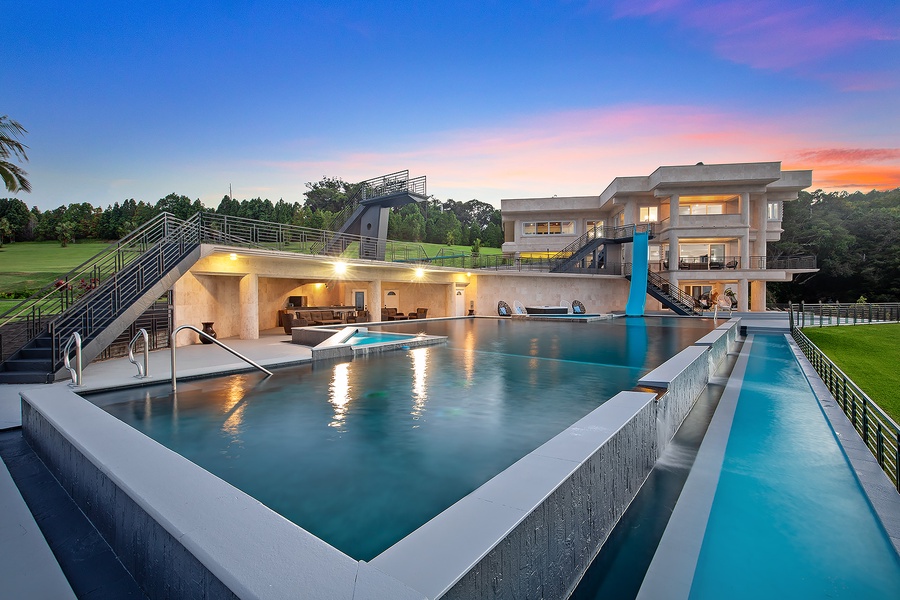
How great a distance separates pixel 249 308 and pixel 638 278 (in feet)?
77.6

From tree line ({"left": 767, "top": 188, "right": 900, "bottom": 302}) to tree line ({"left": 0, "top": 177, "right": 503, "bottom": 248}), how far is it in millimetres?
37041

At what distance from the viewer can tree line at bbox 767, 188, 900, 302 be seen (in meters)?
41.0

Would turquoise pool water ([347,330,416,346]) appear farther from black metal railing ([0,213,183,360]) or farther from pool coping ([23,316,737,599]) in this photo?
pool coping ([23,316,737,599])

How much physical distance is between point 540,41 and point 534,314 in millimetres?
14366

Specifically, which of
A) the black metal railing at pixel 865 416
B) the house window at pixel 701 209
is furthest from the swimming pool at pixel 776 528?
the house window at pixel 701 209

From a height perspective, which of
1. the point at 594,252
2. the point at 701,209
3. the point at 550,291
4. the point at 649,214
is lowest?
the point at 550,291

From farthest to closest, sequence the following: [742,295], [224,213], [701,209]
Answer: [224,213] < [701,209] < [742,295]

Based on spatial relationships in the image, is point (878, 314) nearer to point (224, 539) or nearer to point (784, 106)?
point (784, 106)

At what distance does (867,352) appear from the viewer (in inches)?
812

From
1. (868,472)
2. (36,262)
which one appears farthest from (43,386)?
(36,262)

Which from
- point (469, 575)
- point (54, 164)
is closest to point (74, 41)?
point (54, 164)

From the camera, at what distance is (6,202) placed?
143 ft

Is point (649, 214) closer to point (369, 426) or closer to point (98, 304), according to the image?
point (369, 426)

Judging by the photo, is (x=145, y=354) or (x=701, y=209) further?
(x=701, y=209)
